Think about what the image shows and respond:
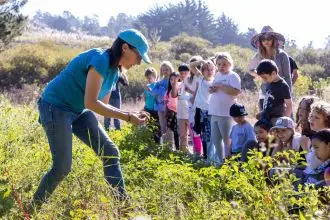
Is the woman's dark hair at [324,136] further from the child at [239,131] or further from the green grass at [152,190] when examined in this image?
the child at [239,131]

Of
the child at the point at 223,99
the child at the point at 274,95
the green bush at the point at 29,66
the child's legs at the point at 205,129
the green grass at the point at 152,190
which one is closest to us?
the green grass at the point at 152,190

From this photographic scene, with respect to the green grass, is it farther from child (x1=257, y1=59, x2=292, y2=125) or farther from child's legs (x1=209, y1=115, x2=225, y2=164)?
child (x1=257, y1=59, x2=292, y2=125)

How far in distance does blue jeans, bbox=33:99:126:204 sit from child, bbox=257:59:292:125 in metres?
2.24

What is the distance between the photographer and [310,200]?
2.86 meters

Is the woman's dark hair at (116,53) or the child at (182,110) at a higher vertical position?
the woman's dark hair at (116,53)

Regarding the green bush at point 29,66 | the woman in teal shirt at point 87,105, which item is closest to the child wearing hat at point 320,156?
the woman in teal shirt at point 87,105

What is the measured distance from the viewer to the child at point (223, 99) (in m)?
6.77

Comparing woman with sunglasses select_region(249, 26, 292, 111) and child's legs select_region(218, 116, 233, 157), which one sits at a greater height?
woman with sunglasses select_region(249, 26, 292, 111)

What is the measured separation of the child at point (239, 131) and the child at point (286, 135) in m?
0.78

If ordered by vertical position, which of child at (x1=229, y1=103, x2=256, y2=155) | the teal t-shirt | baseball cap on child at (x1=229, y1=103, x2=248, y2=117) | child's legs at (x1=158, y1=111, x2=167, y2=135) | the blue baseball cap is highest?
the blue baseball cap

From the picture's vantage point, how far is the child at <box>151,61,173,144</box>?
8359mm

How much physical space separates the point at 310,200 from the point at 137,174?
2.40 meters

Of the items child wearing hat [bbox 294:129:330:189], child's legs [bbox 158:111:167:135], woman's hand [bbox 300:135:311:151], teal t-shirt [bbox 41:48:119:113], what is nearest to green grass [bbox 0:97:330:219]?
child wearing hat [bbox 294:129:330:189]

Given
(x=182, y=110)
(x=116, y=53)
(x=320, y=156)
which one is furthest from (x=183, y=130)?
(x=116, y=53)
